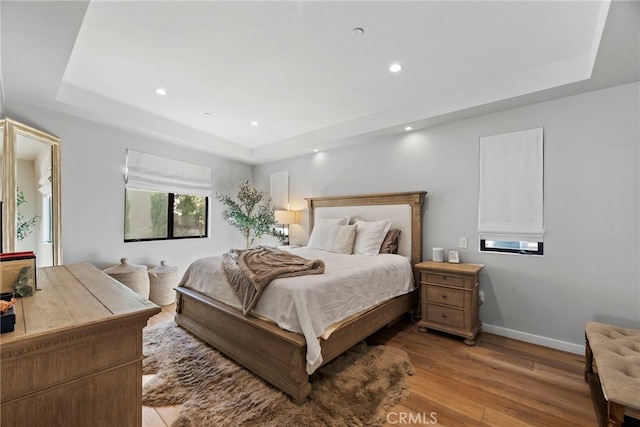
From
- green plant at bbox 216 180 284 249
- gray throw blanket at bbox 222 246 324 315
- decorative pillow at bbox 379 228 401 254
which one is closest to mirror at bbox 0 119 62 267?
gray throw blanket at bbox 222 246 324 315

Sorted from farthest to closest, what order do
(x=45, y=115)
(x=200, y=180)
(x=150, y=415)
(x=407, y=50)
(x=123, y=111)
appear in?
(x=200, y=180) → (x=123, y=111) → (x=45, y=115) → (x=407, y=50) → (x=150, y=415)

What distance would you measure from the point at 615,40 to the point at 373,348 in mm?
2916

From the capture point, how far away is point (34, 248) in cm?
269

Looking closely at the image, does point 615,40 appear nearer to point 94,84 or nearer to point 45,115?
point 94,84

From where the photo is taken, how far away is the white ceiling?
1.83 m

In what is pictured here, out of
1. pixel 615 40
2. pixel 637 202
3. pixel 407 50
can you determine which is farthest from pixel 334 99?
pixel 637 202

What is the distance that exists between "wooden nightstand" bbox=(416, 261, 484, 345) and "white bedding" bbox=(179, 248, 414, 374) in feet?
0.93

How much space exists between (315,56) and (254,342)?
2.41 meters

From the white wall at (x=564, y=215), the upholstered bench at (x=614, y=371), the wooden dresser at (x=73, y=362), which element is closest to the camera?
the wooden dresser at (x=73, y=362)

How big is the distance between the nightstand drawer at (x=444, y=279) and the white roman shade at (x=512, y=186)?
2.12 ft

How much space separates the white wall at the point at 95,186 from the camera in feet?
10.6

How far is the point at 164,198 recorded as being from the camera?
4.46 meters

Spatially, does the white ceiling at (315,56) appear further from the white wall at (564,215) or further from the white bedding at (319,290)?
the white bedding at (319,290)

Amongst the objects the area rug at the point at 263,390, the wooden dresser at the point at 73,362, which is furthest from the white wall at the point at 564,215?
the wooden dresser at the point at 73,362
